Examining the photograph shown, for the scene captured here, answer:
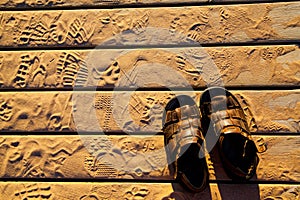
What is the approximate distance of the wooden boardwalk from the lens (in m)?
1.18

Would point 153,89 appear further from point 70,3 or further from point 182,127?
point 70,3

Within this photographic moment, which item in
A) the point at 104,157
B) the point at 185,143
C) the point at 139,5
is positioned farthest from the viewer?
the point at 139,5

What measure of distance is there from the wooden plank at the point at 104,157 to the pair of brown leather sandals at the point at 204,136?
5 cm

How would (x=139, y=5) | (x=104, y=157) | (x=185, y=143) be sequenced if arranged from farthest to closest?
(x=139, y=5)
(x=104, y=157)
(x=185, y=143)

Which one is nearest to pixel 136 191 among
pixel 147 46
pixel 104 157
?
pixel 104 157

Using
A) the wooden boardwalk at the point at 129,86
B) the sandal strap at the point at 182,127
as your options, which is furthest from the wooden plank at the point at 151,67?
the sandal strap at the point at 182,127

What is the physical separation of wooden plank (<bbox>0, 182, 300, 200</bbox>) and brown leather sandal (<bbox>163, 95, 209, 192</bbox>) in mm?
62

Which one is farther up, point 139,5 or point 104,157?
point 139,5

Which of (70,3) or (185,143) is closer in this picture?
(185,143)

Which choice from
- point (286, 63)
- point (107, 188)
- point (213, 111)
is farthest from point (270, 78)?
point (107, 188)

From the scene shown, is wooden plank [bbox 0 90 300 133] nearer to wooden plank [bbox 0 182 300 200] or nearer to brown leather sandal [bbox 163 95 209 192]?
brown leather sandal [bbox 163 95 209 192]

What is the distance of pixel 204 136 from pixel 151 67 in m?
0.32

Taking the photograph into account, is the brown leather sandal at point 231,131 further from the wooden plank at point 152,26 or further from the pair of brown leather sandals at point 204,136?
the wooden plank at point 152,26

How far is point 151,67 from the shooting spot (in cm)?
128
